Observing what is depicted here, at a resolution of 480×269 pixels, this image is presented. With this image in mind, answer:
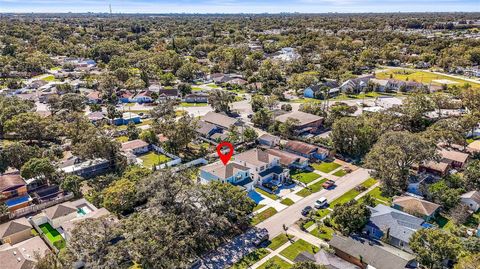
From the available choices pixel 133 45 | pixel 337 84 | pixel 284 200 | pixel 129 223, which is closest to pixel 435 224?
pixel 284 200

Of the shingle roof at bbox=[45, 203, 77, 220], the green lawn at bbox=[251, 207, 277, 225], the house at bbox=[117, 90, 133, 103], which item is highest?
the house at bbox=[117, 90, 133, 103]

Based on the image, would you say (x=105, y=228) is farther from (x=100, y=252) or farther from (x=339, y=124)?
(x=339, y=124)

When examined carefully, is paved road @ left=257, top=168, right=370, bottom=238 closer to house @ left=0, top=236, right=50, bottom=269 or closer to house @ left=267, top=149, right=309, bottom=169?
house @ left=267, top=149, right=309, bottom=169

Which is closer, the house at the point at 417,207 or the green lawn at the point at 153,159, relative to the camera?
the house at the point at 417,207

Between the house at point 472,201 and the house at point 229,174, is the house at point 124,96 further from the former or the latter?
the house at point 472,201

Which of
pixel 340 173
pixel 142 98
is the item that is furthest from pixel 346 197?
pixel 142 98

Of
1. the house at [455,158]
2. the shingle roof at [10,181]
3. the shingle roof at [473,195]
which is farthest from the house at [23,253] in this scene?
the house at [455,158]

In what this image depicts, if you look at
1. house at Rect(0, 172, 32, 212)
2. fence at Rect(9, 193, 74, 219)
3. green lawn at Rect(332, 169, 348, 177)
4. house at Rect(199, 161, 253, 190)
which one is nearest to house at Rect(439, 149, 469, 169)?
green lawn at Rect(332, 169, 348, 177)
